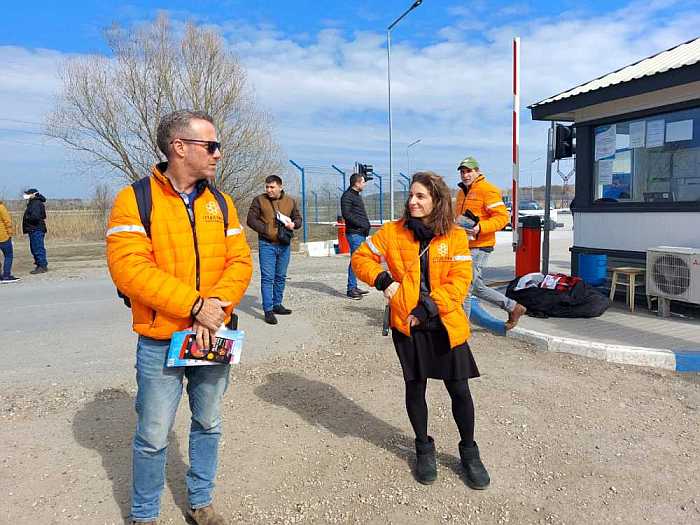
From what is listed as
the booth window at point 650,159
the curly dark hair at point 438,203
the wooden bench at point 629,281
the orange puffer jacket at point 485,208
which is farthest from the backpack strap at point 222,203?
the booth window at point 650,159

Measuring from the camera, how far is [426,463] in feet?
10.1

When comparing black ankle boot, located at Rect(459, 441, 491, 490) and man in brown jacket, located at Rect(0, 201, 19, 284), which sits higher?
man in brown jacket, located at Rect(0, 201, 19, 284)

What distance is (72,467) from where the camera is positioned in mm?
3264

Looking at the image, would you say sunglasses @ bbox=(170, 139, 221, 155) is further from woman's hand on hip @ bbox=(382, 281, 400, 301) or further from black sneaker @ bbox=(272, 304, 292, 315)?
black sneaker @ bbox=(272, 304, 292, 315)

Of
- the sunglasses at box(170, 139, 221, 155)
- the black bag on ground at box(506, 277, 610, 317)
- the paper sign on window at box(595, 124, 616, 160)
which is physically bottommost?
the black bag on ground at box(506, 277, 610, 317)

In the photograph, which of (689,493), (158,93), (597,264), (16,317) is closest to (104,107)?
(158,93)

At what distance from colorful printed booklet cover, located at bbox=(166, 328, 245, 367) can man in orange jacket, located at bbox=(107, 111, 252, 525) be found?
0.04m

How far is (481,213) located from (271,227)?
8.90ft

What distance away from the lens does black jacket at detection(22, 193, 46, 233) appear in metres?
11.8

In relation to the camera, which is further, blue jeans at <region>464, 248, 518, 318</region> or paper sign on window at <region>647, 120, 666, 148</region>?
paper sign on window at <region>647, 120, 666, 148</region>

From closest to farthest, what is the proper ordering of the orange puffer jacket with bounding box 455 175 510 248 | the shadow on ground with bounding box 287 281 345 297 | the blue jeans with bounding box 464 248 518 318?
the orange puffer jacket with bounding box 455 175 510 248 → the blue jeans with bounding box 464 248 518 318 → the shadow on ground with bounding box 287 281 345 297

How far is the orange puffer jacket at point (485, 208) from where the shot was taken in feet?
17.9

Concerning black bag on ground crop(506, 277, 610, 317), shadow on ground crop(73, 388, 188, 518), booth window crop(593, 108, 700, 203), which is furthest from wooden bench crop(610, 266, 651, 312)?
shadow on ground crop(73, 388, 188, 518)

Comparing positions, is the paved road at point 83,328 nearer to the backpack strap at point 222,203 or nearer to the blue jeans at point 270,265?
the blue jeans at point 270,265
